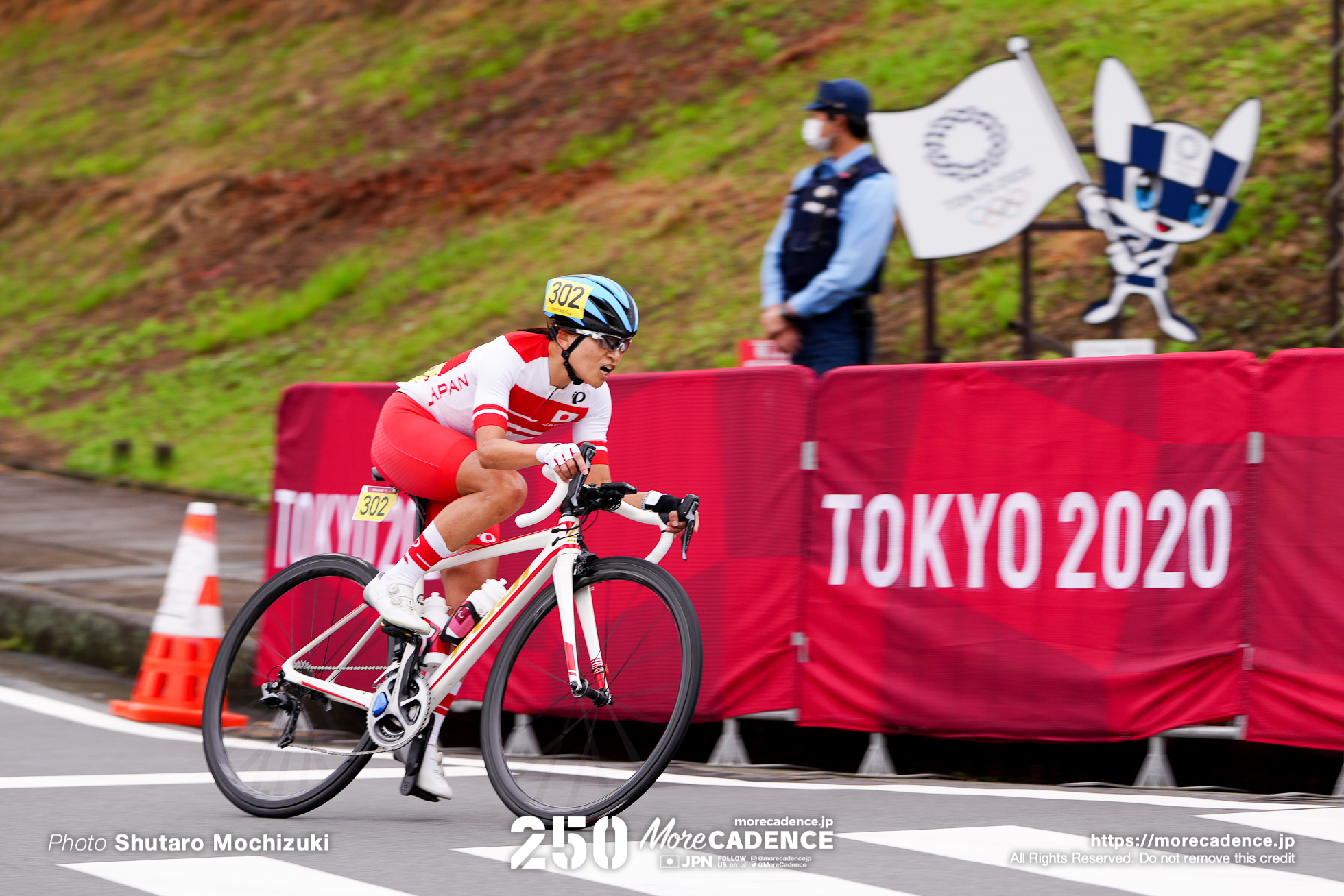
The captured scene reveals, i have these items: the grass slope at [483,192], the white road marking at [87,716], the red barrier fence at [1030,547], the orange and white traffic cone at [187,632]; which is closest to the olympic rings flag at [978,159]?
the grass slope at [483,192]

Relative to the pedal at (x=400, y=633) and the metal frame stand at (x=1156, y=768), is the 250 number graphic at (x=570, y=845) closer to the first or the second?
the pedal at (x=400, y=633)

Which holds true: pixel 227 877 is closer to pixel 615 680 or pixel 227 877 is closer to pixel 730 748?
pixel 615 680

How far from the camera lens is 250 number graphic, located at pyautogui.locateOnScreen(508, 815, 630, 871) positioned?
472 cm

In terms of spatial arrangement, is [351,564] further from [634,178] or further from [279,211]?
[279,211]

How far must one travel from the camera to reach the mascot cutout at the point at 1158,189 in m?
10.9

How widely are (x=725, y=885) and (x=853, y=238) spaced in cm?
409

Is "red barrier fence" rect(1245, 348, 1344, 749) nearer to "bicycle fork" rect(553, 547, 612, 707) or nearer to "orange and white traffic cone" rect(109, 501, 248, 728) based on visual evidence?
"bicycle fork" rect(553, 547, 612, 707)

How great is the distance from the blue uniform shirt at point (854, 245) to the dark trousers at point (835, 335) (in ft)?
0.21

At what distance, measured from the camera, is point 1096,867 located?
459cm

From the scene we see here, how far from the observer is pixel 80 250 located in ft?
75.2

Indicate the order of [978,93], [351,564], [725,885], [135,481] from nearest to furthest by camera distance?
[725,885] → [351,564] → [978,93] → [135,481]

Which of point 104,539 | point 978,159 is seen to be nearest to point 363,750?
A: point 978,159

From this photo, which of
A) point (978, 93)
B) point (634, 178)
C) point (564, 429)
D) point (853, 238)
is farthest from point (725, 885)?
point (634, 178)

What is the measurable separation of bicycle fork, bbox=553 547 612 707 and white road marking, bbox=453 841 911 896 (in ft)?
2.08
